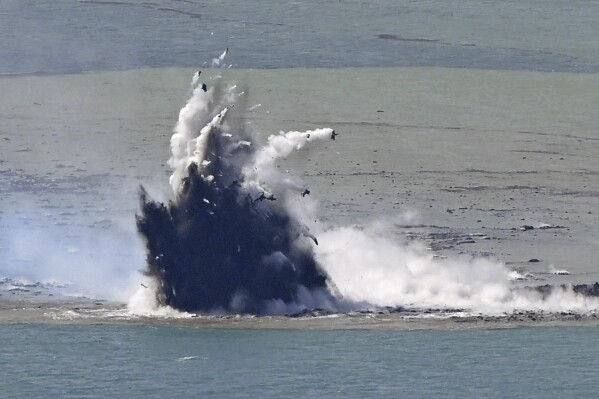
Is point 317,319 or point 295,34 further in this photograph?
point 295,34

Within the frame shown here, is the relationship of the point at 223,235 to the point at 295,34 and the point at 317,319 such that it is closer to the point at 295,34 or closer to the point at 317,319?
the point at 317,319

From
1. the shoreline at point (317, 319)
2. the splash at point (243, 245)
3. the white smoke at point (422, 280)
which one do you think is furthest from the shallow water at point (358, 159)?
the splash at point (243, 245)

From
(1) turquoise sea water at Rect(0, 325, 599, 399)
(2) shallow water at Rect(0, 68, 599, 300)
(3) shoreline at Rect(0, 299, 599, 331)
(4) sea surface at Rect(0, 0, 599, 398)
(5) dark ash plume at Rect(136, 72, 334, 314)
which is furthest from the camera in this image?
(2) shallow water at Rect(0, 68, 599, 300)

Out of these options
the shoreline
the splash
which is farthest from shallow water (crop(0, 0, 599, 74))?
the shoreline

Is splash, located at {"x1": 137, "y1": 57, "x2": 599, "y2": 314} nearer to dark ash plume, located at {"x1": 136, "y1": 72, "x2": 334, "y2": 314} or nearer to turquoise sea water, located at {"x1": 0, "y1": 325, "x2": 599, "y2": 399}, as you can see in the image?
dark ash plume, located at {"x1": 136, "y1": 72, "x2": 334, "y2": 314}

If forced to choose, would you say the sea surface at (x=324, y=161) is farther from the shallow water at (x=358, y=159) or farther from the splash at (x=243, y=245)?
the splash at (x=243, y=245)

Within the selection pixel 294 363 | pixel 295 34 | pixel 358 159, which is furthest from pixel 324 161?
pixel 294 363

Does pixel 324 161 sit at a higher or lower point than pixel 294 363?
higher
